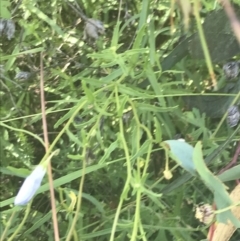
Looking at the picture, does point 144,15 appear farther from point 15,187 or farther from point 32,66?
point 15,187

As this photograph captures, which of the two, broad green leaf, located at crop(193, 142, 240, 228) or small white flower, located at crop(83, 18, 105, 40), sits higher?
small white flower, located at crop(83, 18, 105, 40)

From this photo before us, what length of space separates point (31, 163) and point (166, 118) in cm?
18

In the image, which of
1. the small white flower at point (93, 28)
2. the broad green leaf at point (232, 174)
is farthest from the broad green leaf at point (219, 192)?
the small white flower at point (93, 28)

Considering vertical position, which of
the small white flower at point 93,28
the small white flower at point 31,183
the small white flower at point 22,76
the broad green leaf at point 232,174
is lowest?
the broad green leaf at point 232,174

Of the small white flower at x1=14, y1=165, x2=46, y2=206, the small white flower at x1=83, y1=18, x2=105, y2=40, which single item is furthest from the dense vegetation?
the small white flower at x1=14, y1=165, x2=46, y2=206

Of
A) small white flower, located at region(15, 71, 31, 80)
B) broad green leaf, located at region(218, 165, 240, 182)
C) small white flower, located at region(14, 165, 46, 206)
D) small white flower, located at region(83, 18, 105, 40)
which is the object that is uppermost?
small white flower, located at region(83, 18, 105, 40)

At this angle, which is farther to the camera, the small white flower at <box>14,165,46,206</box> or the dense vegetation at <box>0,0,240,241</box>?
the dense vegetation at <box>0,0,240,241</box>

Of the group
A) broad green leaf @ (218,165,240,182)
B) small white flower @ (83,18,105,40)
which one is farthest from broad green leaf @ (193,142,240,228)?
small white flower @ (83,18,105,40)

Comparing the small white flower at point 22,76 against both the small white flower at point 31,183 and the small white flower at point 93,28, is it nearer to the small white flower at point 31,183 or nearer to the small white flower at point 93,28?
the small white flower at point 93,28

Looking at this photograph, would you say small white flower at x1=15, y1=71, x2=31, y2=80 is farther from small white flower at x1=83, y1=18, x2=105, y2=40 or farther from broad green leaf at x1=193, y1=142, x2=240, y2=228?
broad green leaf at x1=193, y1=142, x2=240, y2=228

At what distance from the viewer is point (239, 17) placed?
50 centimetres

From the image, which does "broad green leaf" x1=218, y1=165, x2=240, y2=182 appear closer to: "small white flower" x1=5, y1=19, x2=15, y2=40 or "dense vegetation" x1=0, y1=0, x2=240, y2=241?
"dense vegetation" x1=0, y1=0, x2=240, y2=241

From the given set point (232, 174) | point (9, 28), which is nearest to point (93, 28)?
point (9, 28)

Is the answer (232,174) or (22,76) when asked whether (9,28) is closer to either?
(22,76)
